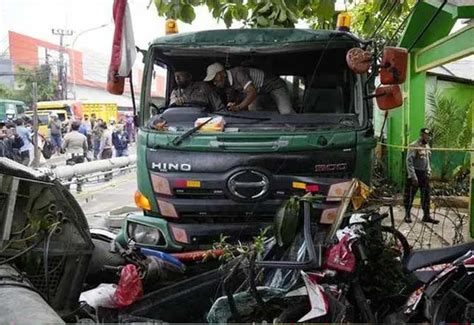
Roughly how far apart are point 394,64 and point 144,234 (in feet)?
8.17

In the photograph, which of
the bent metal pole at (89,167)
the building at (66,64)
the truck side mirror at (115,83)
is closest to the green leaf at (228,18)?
the truck side mirror at (115,83)

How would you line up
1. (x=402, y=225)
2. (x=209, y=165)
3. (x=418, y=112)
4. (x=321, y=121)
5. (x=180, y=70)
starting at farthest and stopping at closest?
(x=418, y=112)
(x=402, y=225)
(x=180, y=70)
(x=321, y=121)
(x=209, y=165)

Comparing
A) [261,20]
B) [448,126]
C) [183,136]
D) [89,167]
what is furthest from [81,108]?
[183,136]

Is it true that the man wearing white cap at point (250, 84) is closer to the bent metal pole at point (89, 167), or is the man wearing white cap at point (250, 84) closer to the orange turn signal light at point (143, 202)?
the orange turn signal light at point (143, 202)

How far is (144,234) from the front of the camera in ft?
15.6

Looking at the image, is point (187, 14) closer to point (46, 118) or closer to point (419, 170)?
point (419, 170)

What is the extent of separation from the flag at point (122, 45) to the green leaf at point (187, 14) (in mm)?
458

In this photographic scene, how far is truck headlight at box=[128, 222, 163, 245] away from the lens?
4.68 metres

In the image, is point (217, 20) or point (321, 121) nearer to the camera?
point (321, 121)

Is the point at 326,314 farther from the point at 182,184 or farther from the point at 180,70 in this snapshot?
the point at 180,70

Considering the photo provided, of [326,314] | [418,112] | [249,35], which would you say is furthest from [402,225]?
[326,314]

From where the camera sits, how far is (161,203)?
464cm

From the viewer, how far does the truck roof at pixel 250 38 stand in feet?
15.7

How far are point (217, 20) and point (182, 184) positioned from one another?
1.66 metres
